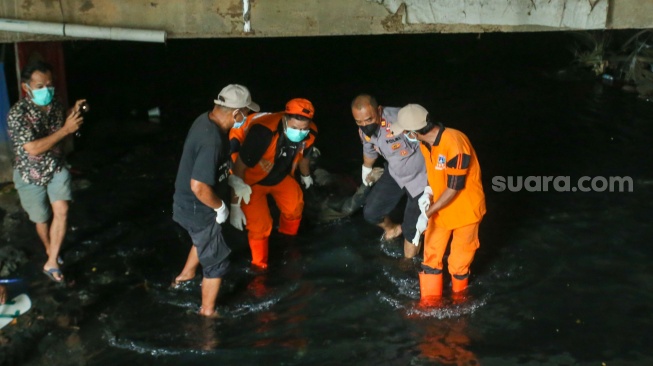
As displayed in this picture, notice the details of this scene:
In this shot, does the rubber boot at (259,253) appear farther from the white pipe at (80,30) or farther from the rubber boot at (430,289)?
the white pipe at (80,30)

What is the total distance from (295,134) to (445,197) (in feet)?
5.34

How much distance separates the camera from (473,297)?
6.99 m

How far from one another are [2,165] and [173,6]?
324cm

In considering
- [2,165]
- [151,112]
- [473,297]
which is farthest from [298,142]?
[151,112]

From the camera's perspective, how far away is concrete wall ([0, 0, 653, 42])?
7004mm

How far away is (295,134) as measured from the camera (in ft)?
22.7

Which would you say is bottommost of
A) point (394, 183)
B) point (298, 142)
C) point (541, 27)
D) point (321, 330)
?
point (321, 330)

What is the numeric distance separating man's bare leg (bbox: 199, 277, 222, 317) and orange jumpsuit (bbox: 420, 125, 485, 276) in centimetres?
196

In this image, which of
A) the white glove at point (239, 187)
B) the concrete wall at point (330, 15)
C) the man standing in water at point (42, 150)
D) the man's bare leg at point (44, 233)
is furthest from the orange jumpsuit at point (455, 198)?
the man's bare leg at point (44, 233)

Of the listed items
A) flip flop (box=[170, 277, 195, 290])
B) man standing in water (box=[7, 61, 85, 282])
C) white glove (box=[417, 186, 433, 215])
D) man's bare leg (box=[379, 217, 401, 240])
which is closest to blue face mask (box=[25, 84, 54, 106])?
man standing in water (box=[7, 61, 85, 282])

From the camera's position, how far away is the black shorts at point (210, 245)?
6211 mm

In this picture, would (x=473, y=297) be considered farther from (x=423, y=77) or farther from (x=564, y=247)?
(x=423, y=77)

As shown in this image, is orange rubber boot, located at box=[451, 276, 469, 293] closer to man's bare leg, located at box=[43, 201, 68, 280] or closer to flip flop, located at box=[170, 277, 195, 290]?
flip flop, located at box=[170, 277, 195, 290]

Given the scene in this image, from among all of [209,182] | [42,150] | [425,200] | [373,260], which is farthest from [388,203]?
[42,150]
